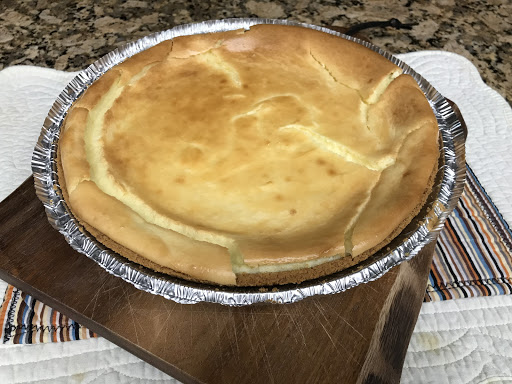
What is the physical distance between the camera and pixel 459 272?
3.68 feet

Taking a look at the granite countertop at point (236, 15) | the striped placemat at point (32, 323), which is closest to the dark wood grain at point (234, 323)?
the striped placemat at point (32, 323)

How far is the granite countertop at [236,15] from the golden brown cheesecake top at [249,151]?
711 millimetres

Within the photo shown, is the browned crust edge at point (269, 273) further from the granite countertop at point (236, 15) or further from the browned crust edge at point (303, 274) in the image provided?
the granite countertop at point (236, 15)

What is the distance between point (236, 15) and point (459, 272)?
55.0 inches

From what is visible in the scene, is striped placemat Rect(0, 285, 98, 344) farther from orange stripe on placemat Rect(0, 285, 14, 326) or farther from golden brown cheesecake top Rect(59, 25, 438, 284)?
golden brown cheesecake top Rect(59, 25, 438, 284)

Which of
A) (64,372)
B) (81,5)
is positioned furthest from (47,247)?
(81,5)

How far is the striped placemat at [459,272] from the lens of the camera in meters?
0.99

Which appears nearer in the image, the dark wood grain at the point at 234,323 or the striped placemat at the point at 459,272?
the dark wood grain at the point at 234,323

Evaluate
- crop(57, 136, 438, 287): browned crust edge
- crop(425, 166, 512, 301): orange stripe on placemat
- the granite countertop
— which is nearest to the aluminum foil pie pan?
crop(57, 136, 438, 287): browned crust edge

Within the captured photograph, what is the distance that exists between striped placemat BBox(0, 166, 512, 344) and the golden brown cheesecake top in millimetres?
267

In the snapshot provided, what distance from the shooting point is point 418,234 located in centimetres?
94

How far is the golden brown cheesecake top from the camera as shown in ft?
2.86

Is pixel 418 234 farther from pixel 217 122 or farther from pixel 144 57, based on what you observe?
pixel 144 57

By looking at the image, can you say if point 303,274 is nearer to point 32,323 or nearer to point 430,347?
point 430,347
